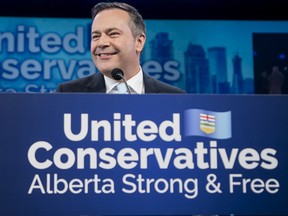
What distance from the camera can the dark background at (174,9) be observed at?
459 cm

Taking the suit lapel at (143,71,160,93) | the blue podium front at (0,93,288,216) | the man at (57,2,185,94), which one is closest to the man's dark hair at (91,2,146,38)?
the man at (57,2,185,94)

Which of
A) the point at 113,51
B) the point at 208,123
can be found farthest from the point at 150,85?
the point at 208,123

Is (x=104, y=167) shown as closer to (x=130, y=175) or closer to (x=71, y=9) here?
(x=130, y=175)

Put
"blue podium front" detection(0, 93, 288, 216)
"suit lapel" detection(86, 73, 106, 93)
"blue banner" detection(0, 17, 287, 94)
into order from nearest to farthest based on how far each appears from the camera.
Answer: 1. "blue podium front" detection(0, 93, 288, 216)
2. "suit lapel" detection(86, 73, 106, 93)
3. "blue banner" detection(0, 17, 287, 94)

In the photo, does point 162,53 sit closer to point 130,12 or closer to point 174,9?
point 174,9

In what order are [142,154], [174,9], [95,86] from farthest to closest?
[174,9] < [95,86] < [142,154]

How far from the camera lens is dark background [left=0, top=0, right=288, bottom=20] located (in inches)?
181

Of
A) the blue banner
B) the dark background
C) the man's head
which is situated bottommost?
the man's head

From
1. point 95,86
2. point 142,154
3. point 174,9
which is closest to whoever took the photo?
point 142,154

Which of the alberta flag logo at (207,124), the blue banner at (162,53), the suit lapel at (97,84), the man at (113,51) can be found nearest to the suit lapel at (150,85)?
the man at (113,51)

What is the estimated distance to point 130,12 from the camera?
2141mm

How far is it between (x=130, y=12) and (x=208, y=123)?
969mm

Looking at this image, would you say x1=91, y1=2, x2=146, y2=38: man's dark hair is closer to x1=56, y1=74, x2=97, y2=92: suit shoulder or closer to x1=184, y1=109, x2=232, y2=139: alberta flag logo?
x1=56, y1=74, x2=97, y2=92: suit shoulder

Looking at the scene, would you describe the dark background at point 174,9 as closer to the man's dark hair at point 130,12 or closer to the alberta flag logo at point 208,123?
the man's dark hair at point 130,12
